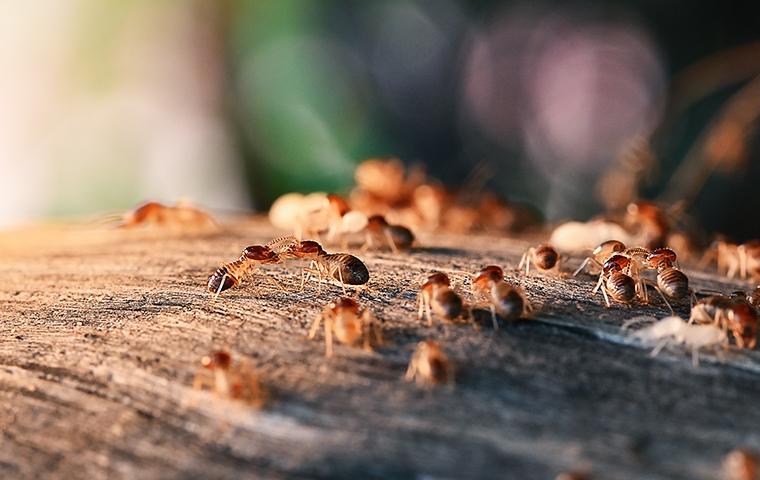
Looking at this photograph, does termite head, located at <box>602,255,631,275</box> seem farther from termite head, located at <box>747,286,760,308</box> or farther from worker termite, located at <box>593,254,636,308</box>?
termite head, located at <box>747,286,760,308</box>

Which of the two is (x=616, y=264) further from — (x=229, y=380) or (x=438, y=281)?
(x=229, y=380)

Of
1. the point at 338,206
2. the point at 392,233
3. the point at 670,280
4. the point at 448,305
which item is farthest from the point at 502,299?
the point at 338,206

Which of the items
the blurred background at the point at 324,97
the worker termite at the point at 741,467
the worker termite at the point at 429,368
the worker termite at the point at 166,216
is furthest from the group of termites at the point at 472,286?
the blurred background at the point at 324,97

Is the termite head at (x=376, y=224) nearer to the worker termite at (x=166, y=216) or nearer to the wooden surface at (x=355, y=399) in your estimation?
the wooden surface at (x=355, y=399)

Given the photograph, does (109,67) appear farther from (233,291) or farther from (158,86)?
(233,291)

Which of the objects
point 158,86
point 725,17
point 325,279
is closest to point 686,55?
point 725,17

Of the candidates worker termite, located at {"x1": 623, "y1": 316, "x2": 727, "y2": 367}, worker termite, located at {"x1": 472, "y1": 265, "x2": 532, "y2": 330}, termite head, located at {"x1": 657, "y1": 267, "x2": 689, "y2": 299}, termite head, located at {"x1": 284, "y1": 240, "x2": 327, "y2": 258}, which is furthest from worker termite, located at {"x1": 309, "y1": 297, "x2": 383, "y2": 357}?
termite head, located at {"x1": 657, "y1": 267, "x2": 689, "y2": 299}
